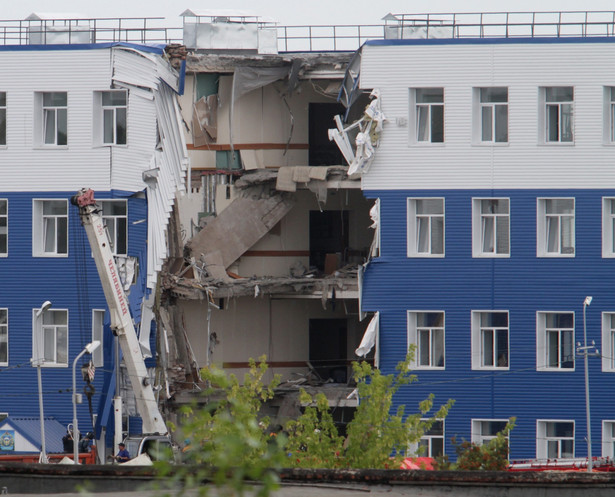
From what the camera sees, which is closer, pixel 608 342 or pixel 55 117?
pixel 608 342

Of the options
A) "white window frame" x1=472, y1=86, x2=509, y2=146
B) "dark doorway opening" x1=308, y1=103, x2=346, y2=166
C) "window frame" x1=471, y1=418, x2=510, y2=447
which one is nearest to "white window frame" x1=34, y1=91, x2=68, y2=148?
"dark doorway opening" x1=308, y1=103, x2=346, y2=166

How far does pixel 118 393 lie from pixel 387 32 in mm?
14876

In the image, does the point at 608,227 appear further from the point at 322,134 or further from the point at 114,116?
the point at 114,116

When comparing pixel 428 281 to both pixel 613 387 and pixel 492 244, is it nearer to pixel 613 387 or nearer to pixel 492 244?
pixel 492 244

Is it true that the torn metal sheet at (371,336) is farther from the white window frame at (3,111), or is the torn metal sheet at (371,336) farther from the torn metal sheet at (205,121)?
the white window frame at (3,111)

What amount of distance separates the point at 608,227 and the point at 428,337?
21.9 ft

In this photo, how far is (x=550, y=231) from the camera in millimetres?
39281

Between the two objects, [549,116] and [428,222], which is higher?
[549,116]

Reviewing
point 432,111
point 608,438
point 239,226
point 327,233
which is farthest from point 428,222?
point 608,438

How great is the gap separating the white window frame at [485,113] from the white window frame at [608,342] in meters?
6.43

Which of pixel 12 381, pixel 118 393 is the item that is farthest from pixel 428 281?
pixel 12 381

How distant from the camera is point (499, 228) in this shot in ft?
129

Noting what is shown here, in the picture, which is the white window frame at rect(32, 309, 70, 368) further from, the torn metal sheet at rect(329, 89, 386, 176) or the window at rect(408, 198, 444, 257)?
the window at rect(408, 198, 444, 257)

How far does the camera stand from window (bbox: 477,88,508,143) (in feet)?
129
